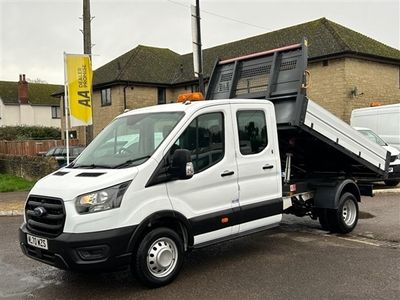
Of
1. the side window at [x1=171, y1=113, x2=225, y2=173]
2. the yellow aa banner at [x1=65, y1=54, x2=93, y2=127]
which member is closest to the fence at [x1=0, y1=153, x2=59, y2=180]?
the yellow aa banner at [x1=65, y1=54, x2=93, y2=127]

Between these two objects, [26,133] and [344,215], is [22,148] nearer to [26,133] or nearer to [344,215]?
[26,133]

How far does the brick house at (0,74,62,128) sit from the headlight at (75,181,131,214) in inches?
2217

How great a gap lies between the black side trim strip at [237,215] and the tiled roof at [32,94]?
5697cm

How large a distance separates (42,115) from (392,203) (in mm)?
54505

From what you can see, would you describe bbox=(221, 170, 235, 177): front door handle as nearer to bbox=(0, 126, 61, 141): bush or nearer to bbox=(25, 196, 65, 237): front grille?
bbox=(25, 196, 65, 237): front grille

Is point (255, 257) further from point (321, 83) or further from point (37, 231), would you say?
point (321, 83)

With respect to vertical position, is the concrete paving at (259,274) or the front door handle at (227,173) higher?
the front door handle at (227,173)

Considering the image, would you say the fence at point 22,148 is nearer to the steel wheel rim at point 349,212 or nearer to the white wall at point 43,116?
the steel wheel rim at point 349,212

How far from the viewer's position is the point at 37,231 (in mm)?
5238

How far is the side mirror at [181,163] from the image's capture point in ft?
17.3

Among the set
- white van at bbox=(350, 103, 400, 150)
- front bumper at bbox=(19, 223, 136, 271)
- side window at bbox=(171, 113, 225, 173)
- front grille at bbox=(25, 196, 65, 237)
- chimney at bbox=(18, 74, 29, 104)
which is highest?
chimney at bbox=(18, 74, 29, 104)

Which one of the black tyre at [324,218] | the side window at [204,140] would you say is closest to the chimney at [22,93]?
the black tyre at [324,218]

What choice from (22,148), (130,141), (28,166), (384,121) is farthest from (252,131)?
(22,148)

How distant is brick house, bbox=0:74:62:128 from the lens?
190 feet
